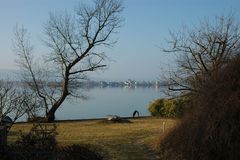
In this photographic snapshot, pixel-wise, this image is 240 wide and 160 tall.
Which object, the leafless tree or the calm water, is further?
the calm water

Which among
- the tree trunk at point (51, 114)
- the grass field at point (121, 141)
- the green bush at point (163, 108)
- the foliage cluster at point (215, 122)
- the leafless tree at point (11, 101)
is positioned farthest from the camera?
the tree trunk at point (51, 114)

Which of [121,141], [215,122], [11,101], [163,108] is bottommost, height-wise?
[121,141]

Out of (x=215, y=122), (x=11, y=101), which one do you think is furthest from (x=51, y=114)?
(x=215, y=122)

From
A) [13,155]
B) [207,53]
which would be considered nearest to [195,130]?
[13,155]

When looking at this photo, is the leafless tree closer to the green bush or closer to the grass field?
the grass field

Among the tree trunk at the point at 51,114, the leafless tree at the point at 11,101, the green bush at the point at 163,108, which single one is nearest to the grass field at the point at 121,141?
the leafless tree at the point at 11,101

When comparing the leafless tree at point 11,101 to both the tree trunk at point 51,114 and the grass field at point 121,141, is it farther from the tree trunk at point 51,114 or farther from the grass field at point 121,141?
the tree trunk at point 51,114

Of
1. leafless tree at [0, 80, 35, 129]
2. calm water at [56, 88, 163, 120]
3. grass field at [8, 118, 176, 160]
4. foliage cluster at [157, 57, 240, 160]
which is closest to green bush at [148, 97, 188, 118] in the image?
calm water at [56, 88, 163, 120]

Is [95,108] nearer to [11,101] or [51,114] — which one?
[51,114]

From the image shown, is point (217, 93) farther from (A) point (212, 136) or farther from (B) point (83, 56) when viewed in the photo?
(B) point (83, 56)

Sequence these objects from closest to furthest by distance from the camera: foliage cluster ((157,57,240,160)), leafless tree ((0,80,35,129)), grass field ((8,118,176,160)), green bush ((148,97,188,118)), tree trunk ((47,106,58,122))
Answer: foliage cluster ((157,57,240,160)) < grass field ((8,118,176,160)) < leafless tree ((0,80,35,129)) < green bush ((148,97,188,118)) < tree trunk ((47,106,58,122))

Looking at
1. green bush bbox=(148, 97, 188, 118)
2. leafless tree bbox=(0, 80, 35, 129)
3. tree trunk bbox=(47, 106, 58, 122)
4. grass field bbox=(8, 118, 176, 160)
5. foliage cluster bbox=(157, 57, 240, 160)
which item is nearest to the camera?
foliage cluster bbox=(157, 57, 240, 160)

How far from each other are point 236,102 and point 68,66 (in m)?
21.0

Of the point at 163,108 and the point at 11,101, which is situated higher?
the point at 11,101
